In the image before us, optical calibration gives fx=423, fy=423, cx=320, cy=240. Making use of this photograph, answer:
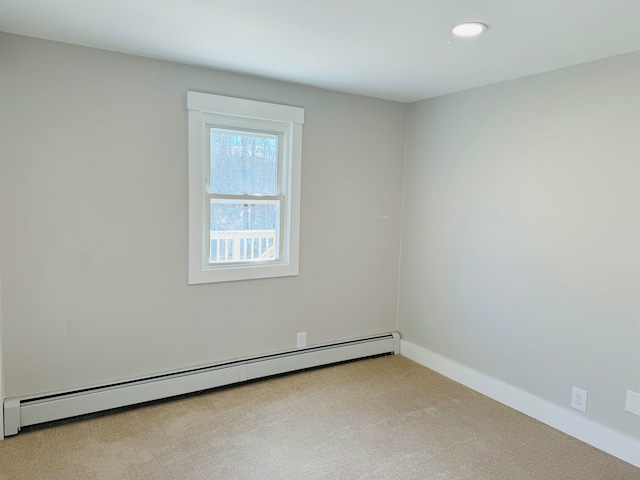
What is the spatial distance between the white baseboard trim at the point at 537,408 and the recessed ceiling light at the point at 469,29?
2.33 m

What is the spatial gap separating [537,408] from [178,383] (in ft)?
8.00

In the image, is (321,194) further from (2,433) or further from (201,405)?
(2,433)

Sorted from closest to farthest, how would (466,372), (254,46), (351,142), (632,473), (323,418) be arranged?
1. (632,473)
2. (254,46)
3. (323,418)
4. (466,372)
5. (351,142)

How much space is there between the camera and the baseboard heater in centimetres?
249

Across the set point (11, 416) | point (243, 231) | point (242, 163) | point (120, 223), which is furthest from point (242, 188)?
point (11, 416)

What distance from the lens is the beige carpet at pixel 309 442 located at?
2.21 m

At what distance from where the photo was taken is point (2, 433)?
2.39 m

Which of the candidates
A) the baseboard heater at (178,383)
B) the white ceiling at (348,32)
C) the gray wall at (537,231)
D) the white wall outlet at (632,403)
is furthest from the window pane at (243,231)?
the white wall outlet at (632,403)

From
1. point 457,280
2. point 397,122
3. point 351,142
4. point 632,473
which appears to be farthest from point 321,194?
point 632,473

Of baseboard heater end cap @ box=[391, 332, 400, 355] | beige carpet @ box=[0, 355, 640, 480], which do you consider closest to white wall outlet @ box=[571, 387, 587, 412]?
beige carpet @ box=[0, 355, 640, 480]

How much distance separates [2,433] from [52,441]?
0.28 metres

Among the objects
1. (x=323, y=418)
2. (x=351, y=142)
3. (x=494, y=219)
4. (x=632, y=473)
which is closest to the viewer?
(x=632, y=473)

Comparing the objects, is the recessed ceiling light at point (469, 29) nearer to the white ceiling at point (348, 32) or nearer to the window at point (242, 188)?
the white ceiling at point (348, 32)

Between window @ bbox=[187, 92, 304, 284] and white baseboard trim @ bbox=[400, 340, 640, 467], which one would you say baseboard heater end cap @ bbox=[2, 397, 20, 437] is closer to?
window @ bbox=[187, 92, 304, 284]
